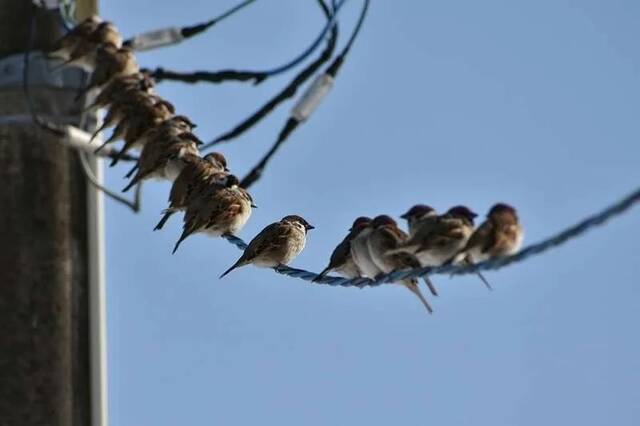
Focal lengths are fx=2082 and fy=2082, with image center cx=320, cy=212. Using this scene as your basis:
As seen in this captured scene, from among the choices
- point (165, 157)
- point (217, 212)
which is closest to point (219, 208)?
point (217, 212)

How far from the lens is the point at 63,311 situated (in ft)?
33.7

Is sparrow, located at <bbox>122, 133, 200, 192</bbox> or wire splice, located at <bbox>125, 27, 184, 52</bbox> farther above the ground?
wire splice, located at <bbox>125, 27, 184, 52</bbox>

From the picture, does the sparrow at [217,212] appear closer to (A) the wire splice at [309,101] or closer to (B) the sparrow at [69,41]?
(A) the wire splice at [309,101]

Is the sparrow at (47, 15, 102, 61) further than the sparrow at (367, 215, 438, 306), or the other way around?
the sparrow at (47, 15, 102, 61)

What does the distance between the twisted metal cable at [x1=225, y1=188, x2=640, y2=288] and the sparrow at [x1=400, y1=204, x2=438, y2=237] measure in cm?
21

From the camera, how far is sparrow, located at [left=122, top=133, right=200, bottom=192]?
10266mm

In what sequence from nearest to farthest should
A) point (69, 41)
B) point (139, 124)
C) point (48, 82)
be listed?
point (139, 124), point (48, 82), point (69, 41)

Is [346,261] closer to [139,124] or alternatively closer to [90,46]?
[139,124]

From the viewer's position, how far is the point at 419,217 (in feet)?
26.4

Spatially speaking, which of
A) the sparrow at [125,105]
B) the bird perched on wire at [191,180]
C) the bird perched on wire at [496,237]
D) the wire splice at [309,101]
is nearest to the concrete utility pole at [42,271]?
the sparrow at [125,105]

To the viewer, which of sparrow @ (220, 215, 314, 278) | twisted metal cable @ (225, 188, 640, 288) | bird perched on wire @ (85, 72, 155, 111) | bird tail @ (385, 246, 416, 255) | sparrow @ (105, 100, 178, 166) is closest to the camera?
twisted metal cable @ (225, 188, 640, 288)

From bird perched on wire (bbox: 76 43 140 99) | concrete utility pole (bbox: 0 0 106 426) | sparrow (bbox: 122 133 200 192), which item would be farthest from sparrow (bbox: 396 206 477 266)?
bird perched on wire (bbox: 76 43 140 99)

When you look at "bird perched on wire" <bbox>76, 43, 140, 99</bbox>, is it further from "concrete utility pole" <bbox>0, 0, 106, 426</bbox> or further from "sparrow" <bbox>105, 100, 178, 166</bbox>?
"sparrow" <bbox>105, 100, 178, 166</bbox>

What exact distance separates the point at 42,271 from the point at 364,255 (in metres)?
2.48
